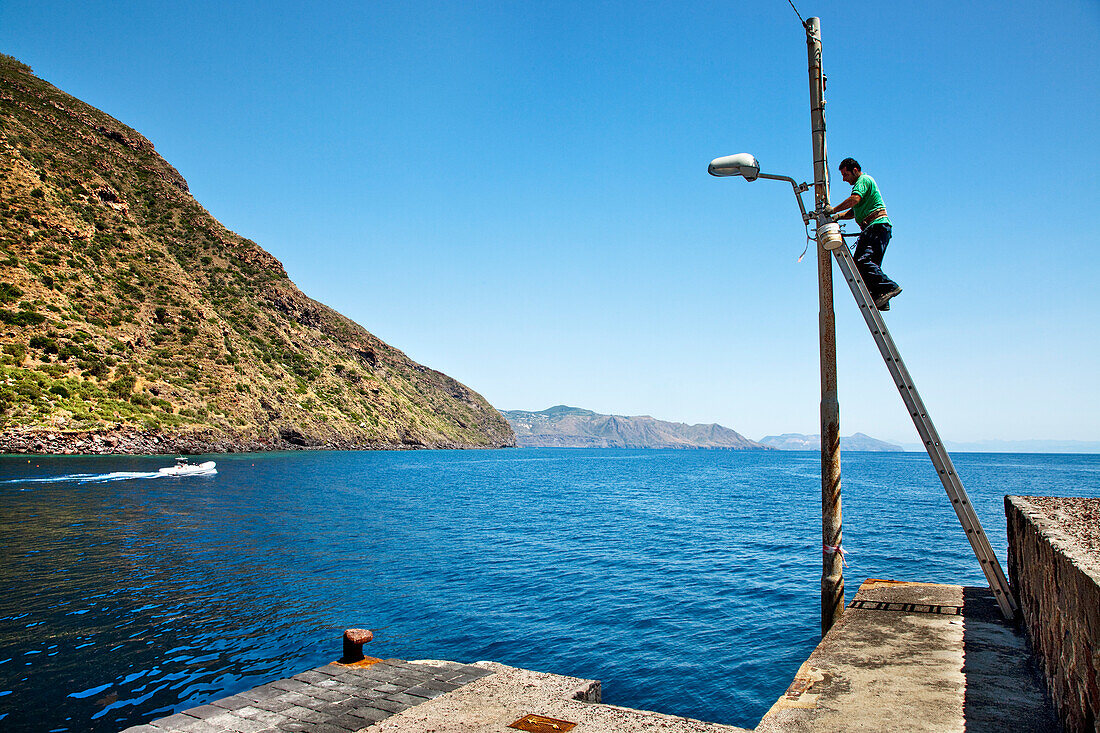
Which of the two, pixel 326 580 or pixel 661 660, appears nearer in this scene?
pixel 661 660

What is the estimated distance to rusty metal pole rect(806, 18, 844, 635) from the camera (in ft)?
30.9

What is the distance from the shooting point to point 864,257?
8.78 m

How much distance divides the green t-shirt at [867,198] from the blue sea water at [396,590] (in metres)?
9.30

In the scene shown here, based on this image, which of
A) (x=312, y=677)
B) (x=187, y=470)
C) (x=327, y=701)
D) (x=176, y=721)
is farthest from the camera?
(x=187, y=470)

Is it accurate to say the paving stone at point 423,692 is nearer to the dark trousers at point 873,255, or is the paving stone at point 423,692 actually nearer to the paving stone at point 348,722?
the paving stone at point 348,722

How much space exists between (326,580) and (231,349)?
92867mm

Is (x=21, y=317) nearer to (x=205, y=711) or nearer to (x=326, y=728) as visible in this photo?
(x=205, y=711)

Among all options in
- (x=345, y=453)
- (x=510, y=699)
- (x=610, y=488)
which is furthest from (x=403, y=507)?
(x=345, y=453)

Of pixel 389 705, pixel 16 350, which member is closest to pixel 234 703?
pixel 389 705

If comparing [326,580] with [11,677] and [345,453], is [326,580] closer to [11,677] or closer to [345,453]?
[11,677]

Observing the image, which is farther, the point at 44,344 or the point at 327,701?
the point at 44,344

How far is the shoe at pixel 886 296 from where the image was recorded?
27.7ft

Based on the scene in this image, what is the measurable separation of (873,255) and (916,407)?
2.27 meters

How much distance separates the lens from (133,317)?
84.2 m
